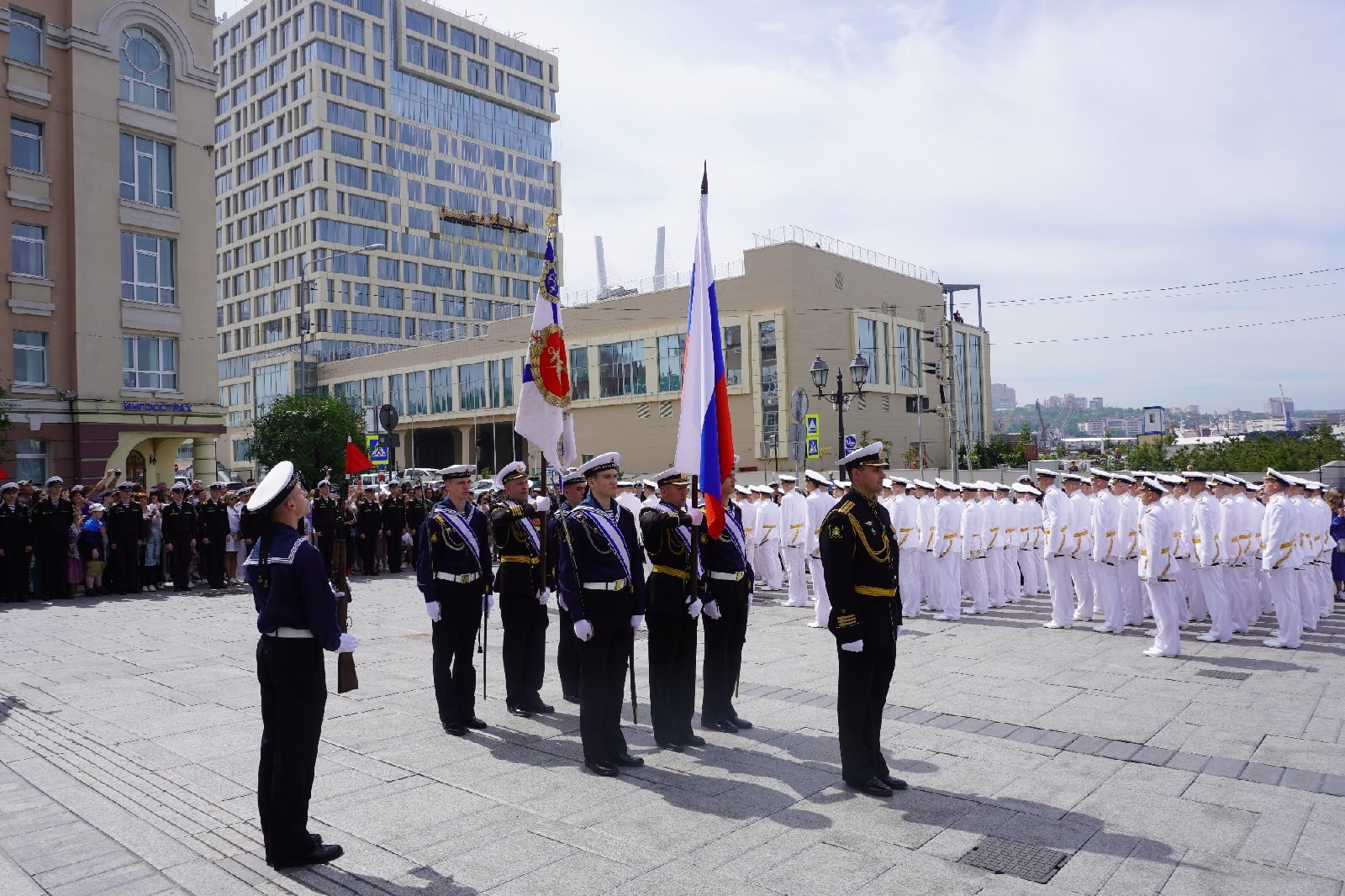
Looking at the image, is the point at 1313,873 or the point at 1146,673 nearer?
the point at 1313,873

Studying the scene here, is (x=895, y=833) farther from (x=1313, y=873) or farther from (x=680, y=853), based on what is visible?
(x=1313, y=873)

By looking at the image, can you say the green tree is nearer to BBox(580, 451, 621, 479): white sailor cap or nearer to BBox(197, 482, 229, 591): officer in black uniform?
BBox(197, 482, 229, 591): officer in black uniform

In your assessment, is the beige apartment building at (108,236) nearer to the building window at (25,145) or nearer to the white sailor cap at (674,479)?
the building window at (25,145)

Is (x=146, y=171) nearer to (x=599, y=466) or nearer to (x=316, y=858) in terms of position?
(x=599, y=466)

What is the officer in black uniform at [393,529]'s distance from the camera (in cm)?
2220

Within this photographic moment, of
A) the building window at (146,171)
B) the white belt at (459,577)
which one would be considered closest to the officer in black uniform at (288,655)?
the white belt at (459,577)

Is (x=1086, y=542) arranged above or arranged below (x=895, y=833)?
above

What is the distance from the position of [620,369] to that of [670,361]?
14.6 feet

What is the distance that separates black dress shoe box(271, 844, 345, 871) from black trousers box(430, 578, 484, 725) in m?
2.44

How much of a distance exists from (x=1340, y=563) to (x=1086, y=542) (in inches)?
249

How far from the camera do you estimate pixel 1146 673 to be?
9539mm

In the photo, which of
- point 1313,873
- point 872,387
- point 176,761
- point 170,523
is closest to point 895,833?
point 1313,873

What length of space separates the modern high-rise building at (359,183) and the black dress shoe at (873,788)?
72.3 metres

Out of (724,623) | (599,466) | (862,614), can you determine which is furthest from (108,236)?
(862,614)
